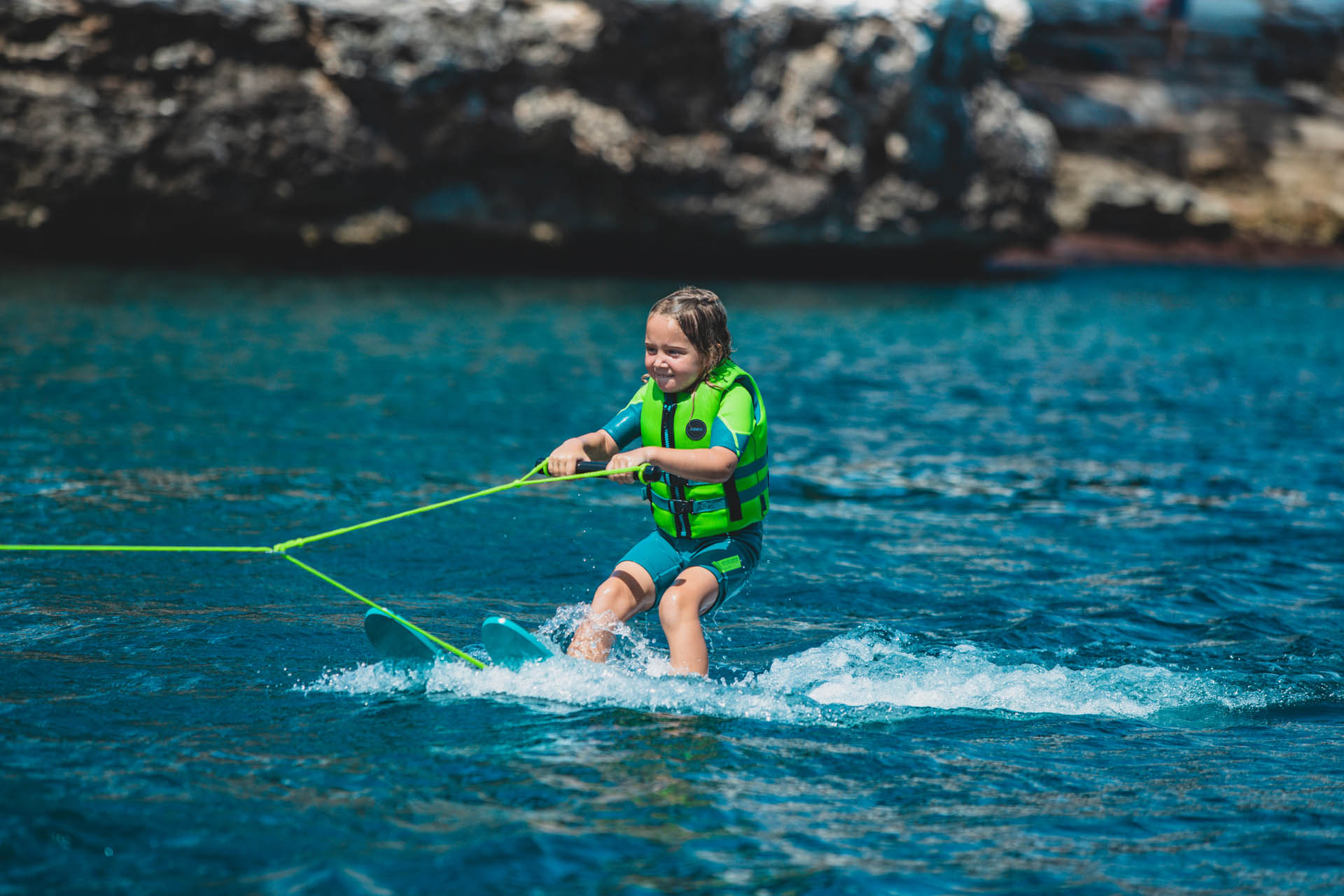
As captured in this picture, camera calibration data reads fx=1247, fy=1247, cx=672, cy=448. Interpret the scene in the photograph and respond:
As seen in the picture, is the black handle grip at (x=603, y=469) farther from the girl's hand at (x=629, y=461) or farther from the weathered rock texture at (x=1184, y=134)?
the weathered rock texture at (x=1184, y=134)

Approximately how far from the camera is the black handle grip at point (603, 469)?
504 cm

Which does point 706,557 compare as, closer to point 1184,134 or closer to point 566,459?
point 566,459

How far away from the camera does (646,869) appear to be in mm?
3734

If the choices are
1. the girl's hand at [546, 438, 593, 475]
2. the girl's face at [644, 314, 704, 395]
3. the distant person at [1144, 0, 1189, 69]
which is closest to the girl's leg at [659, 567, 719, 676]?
the girl's hand at [546, 438, 593, 475]

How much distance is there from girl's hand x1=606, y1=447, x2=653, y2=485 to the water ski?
0.73m

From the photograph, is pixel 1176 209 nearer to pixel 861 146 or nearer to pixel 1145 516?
pixel 861 146

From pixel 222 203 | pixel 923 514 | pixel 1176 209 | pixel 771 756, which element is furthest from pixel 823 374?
pixel 1176 209

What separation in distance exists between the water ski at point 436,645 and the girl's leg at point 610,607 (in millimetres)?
160

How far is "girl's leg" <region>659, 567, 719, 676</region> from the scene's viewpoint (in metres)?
5.10

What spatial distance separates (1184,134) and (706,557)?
30.4 meters

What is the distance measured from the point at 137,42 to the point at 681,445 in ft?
62.4

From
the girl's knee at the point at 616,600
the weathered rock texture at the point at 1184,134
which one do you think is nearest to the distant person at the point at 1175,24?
the weathered rock texture at the point at 1184,134

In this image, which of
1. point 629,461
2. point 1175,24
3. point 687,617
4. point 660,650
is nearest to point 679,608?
point 687,617

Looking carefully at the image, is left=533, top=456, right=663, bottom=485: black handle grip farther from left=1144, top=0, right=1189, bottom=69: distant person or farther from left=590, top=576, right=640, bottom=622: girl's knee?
left=1144, top=0, right=1189, bottom=69: distant person
